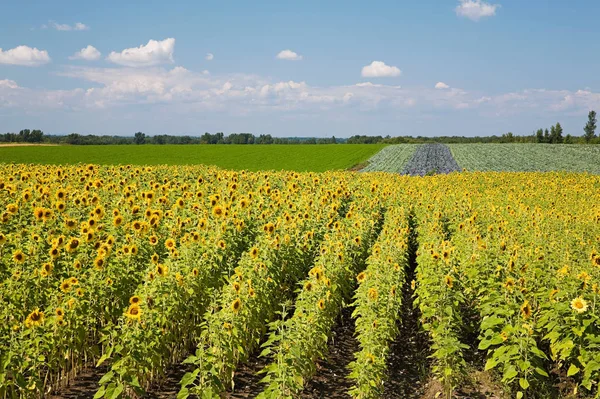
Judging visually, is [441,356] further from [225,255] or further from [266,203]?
[266,203]

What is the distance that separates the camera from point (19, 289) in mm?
5781

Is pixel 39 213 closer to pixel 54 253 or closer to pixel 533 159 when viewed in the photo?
pixel 54 253

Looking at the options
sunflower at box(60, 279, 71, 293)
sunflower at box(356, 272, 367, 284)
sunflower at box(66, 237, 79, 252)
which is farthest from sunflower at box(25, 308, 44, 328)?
sunflower at box(356, 272, 367, 284)

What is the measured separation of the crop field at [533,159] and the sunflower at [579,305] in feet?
137

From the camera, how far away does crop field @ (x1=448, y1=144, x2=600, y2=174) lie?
156ft

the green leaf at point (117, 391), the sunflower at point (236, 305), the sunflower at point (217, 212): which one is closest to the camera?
the green leaf at point (117, 391)

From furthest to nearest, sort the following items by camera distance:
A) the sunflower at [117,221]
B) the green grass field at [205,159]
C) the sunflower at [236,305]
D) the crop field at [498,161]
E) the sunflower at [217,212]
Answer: the green grass field at [205,159] → the crop field at [498,161] → the sunflower at [217,212] → the sunflower at [117,221] → the sunflower at [236,305]

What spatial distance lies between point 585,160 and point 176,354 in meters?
60.9

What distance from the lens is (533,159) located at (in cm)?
5519

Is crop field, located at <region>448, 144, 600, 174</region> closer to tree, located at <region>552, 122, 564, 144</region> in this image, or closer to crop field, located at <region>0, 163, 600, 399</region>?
tree, located at <region>552, 122, 564, 144</region>

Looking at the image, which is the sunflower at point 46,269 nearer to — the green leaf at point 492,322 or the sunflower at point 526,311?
the green leaf at point 492,322

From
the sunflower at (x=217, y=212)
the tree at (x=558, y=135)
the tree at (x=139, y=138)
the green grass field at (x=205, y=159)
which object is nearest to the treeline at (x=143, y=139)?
Answer: the tree at (x=139, y=138)

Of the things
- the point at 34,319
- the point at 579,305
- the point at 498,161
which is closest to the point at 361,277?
the point at 579,305

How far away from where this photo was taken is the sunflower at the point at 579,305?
5.70 m
